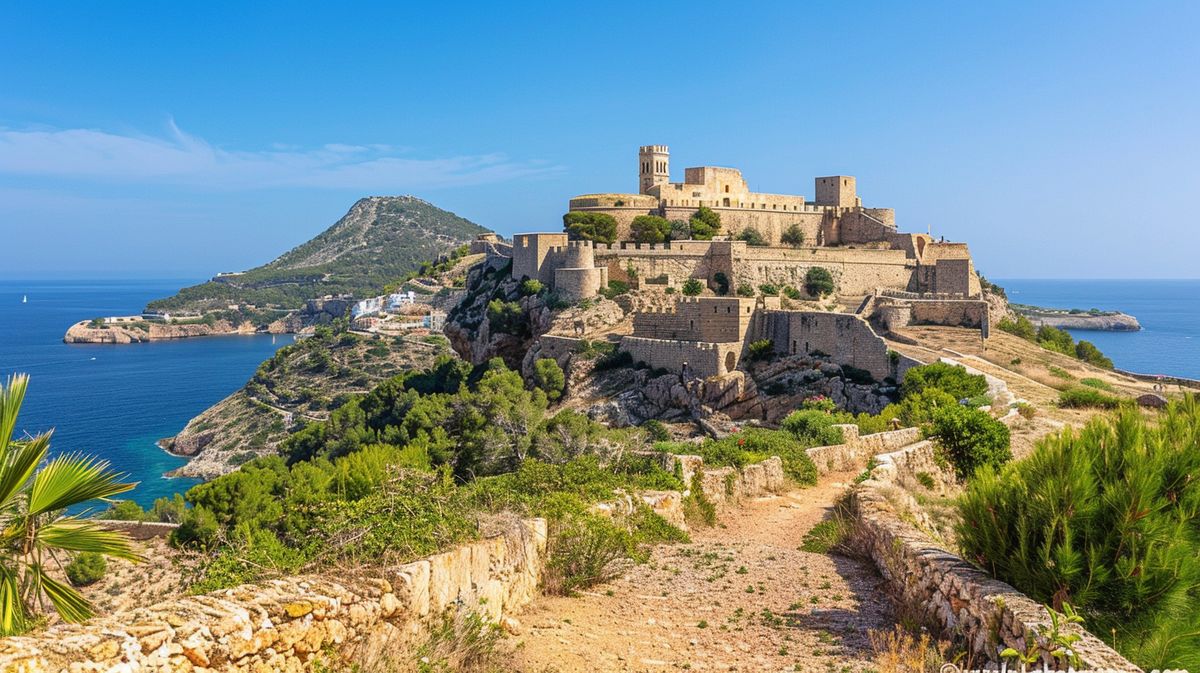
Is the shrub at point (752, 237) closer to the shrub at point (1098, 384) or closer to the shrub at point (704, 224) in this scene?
the shrub at point (704, 224)

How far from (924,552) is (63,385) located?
95.9 metres

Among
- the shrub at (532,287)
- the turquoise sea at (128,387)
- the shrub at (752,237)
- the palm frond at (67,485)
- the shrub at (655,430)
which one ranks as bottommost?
the turquoise sea at (128,387)

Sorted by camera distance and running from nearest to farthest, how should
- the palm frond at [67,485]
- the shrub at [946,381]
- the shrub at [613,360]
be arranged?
the palm frond at [67,485]
the shrub at [946,381]
the shrub at [613,360]

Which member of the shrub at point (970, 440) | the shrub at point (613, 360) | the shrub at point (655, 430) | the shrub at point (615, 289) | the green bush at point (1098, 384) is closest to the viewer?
the shrub at point (970, 440)

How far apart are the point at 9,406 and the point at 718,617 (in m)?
5.14

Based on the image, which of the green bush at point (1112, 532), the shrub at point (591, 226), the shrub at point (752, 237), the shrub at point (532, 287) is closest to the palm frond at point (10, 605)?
the green bush at point (1112, 532)

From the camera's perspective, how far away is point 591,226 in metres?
44.5

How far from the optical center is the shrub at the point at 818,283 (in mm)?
40756

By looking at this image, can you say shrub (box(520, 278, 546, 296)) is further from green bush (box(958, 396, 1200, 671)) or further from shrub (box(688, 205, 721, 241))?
green bush (box(958, 396, 1200, 671))

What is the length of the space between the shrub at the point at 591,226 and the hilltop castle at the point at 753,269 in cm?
91

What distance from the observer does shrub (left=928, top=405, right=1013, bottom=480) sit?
11.6m

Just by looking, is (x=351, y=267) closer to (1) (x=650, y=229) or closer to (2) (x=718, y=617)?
(1) (x=650, y=229)

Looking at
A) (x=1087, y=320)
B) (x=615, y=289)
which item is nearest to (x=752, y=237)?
(x=615, y=289)

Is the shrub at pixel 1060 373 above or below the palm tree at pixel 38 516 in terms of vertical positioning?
below
